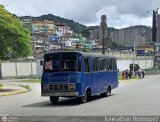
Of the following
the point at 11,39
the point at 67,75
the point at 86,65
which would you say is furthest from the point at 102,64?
the point at 11,39

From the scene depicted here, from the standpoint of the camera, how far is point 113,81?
2998cm

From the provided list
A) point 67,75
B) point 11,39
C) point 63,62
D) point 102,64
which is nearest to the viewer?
point 67,75

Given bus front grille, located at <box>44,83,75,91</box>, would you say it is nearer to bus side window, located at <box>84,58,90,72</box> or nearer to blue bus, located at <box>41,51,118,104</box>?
blue bus, located at <box>41,51,118,104</box>

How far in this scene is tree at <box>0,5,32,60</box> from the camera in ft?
111

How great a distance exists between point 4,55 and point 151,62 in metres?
90.0

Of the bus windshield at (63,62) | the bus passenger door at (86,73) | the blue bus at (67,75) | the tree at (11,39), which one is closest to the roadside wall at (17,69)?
the tree at (11,39)

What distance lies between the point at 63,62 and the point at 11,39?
1214 centimetres

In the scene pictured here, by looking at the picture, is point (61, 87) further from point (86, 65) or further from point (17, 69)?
point (17, 69)

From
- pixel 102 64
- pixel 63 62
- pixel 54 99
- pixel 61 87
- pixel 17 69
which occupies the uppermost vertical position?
pixel 63 62

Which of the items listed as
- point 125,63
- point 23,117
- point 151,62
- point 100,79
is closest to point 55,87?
point 100,79

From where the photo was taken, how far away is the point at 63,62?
907 inches

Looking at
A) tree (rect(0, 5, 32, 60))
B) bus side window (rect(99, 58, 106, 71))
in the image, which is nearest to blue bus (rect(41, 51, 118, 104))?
bus side window (rect(99, 58, 106, 71))

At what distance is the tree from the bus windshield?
1113cm

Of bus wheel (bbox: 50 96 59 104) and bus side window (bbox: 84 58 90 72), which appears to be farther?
bus wheel (bbox: 50 96 59 104)
